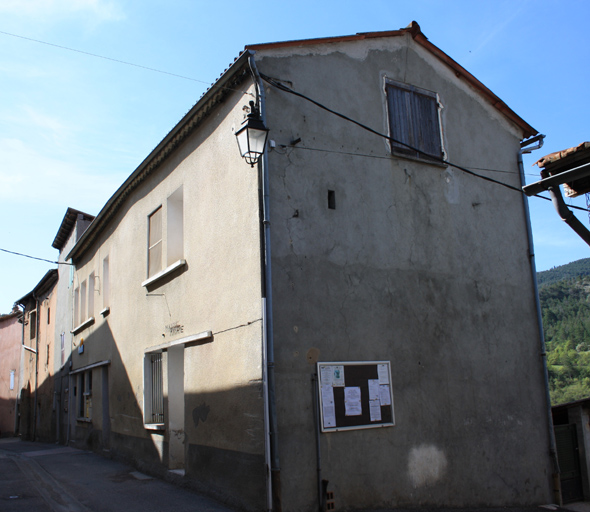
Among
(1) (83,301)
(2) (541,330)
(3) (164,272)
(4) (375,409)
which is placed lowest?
(4) (375,409)

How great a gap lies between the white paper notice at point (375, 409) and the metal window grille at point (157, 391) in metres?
4.43

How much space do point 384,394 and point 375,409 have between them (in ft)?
0.91

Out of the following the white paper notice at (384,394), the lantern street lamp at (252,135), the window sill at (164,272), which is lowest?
the white paper notice at (384,394)

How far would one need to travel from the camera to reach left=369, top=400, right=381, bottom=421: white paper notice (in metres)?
→ 7.74

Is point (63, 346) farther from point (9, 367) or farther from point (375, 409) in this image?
point (375, 409)

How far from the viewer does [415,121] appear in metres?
9.66

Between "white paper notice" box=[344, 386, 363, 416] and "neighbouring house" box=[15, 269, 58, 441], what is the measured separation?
16.3m

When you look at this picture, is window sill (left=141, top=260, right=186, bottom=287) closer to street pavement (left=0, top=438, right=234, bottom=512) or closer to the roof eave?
the roof eave

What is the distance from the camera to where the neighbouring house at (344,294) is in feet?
24.2

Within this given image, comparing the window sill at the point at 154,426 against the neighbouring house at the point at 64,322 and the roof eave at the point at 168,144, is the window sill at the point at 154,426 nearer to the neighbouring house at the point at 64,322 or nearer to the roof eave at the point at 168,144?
the roof eave at the point at 168,144

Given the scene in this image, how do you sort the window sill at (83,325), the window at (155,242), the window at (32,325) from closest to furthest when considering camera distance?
the window at (155,242), the window sill at (83,325), the window at (32,325)

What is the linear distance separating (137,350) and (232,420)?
4.61 m

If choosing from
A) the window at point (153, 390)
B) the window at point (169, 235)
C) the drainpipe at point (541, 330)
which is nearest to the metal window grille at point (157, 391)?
the window at point (153, 390)

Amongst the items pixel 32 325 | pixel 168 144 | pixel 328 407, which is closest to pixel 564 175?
pixel 328 407
